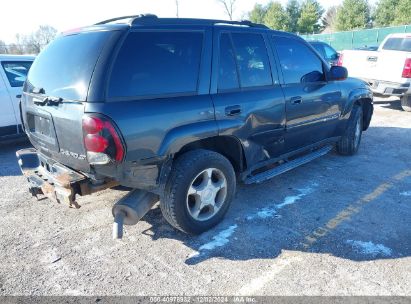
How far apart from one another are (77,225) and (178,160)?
1370 millimetres

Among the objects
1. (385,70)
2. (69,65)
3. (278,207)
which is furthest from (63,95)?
(385,70)

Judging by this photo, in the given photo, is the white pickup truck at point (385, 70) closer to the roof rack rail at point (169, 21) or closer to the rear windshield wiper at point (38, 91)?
the roof rack rail at point (169, 21)

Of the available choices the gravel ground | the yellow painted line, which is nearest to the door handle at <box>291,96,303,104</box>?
the gravel ground

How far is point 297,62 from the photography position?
445 centimetres

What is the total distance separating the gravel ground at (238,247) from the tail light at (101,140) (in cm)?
98

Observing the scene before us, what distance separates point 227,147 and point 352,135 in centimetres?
294

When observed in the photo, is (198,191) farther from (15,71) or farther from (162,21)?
(15,71)

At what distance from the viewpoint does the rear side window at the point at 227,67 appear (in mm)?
3438

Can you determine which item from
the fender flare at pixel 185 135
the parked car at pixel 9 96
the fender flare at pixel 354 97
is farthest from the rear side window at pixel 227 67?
the parked car at pixel 9 96

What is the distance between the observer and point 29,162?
3.68 meters

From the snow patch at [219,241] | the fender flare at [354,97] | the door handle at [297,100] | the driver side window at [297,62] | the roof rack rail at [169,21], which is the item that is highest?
the roof rack rail at [169,21]

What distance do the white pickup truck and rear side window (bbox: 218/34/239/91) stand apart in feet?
22.6

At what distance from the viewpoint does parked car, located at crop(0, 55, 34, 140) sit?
6023 millimetres

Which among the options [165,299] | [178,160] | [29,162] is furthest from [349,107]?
[29,162]
